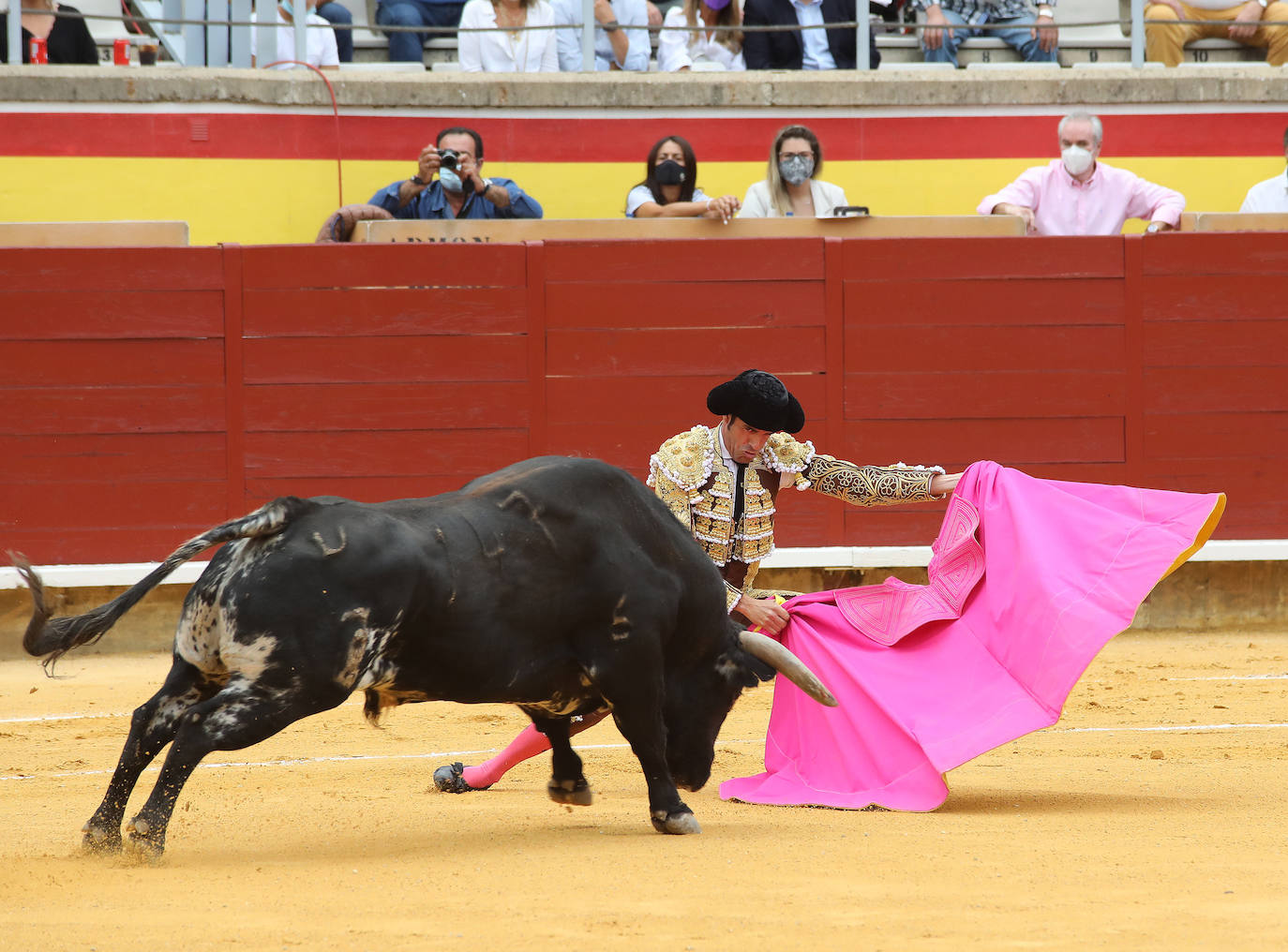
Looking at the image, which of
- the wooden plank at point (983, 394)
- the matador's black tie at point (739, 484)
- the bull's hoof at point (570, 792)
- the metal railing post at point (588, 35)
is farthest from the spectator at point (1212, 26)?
the bull's hoof at point (570, 792)

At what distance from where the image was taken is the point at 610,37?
8.49 metres

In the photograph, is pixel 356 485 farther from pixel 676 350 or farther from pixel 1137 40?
pixel 1137 40

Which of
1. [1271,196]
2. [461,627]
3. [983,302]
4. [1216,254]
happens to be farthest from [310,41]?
[461,627]

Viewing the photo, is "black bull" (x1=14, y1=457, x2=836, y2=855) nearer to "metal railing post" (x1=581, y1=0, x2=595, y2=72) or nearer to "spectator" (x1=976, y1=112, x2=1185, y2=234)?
"spectator" (x1=976, y1=112, x2=1185, y2=234)

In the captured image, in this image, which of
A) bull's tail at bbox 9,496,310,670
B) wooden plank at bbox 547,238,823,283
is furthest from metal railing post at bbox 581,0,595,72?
bull's tail at bbox 9,496,310,670

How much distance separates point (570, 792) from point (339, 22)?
581 cm

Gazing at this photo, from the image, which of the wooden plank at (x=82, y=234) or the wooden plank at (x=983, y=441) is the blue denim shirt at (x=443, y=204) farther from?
the wooden plank at (x=983, y=441)

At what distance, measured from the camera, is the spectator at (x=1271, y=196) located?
7578 mm

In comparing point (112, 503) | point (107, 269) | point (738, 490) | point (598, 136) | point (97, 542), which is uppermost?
point (598, 136)

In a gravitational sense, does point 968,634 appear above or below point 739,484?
below

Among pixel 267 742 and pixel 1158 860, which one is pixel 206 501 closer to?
pixel 267 742

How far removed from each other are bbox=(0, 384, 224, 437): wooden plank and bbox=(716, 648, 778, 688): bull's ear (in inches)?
138

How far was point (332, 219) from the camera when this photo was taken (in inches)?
275

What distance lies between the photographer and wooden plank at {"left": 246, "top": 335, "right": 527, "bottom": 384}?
6812mm
